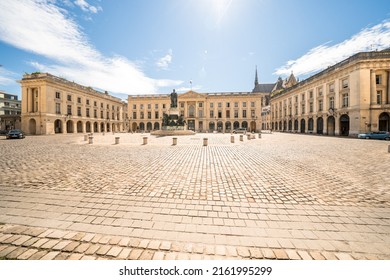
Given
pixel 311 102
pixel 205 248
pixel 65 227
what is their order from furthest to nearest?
pixel 311 102
pixel 65 227
pixel 205 248

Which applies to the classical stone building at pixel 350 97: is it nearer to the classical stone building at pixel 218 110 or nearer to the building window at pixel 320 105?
the building window at pixel 320 105

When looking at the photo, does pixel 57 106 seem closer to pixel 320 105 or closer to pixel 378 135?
pixel 320 105

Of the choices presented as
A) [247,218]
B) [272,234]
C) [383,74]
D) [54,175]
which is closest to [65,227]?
[247,218]

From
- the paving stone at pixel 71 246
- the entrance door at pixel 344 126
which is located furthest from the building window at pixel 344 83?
the paving stone at pixel 71 246

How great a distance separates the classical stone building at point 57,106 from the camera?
3541 centimetres

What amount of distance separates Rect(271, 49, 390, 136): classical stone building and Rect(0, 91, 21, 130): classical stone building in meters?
70.6

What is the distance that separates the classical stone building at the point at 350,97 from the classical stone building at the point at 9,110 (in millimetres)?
70597

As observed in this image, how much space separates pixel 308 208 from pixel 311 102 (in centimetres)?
4308

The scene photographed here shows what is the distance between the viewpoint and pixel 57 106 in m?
38.2

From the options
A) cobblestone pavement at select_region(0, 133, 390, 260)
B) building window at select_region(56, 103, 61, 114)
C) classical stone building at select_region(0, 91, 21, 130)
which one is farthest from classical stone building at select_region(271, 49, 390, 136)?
classical stone building at select_region(0, 91, 21, 130)

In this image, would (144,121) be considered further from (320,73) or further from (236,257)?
(236,257)

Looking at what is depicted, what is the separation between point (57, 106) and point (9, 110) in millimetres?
36824

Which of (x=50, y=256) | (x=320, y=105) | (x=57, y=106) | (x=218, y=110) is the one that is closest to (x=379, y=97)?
(x=320, y=105)

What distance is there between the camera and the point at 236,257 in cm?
242
